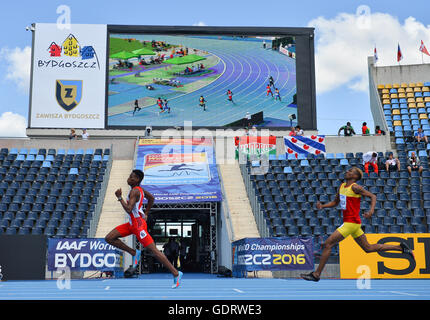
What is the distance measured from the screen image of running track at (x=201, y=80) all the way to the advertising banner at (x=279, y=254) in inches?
569

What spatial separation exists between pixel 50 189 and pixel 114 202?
3100 millimetres

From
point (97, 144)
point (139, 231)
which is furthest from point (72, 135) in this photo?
point (139, 231)

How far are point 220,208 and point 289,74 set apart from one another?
39.5 ft

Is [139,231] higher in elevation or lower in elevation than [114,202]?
lower

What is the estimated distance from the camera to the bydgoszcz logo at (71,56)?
3247cm

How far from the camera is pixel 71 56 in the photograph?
3253 cm

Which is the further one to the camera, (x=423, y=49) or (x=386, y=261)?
(x=423, y=49)

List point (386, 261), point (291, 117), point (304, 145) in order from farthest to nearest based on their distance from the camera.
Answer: point (291, 117) < point (304, 145) < point (386, 261)

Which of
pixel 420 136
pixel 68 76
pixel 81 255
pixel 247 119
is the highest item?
pixel 68 76

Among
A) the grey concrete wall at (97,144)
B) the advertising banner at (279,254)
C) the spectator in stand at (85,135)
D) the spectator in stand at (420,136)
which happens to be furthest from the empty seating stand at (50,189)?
the spectator in stand at (420,136)

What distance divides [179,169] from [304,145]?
6.86m

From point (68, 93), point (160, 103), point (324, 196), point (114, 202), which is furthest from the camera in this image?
point (160, 103)

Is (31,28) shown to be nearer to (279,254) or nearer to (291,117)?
(291,117)

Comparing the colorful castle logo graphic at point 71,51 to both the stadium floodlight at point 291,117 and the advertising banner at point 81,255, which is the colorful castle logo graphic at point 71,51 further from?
the advertising banner at point 81,255
